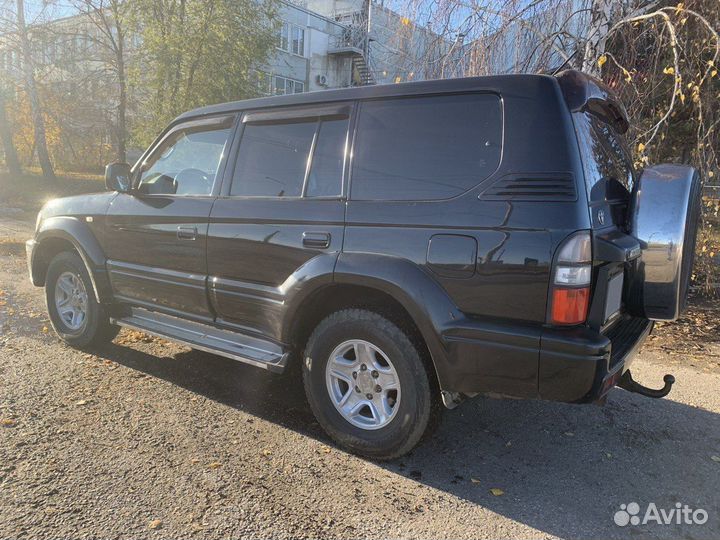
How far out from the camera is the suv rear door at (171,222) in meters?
3.75

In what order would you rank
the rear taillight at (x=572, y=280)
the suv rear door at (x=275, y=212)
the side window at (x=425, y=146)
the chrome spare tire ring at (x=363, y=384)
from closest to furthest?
1. the rear taillight at (x=572, y=280)
2. the side window at (x=425, y=146)
3. the chrome spare tire ring at (x=363, y=384)
4. the suv rear door at (x=275, y=212)

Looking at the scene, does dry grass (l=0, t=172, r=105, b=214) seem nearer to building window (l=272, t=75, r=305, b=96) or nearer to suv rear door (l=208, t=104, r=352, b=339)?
building window (l=272, t=75, r=305, b=96)

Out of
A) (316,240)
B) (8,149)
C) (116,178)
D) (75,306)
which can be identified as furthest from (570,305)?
(8,149)

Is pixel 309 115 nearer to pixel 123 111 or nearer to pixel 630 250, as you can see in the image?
pixel 630 250

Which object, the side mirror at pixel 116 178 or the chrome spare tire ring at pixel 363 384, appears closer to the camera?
the chrome spare tire ring at pixel 363 384

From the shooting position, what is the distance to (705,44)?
547cm

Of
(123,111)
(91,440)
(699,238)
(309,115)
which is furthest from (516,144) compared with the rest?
(123,111)

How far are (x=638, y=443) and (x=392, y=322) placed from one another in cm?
186

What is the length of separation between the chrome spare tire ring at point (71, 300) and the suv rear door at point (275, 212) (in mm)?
1739

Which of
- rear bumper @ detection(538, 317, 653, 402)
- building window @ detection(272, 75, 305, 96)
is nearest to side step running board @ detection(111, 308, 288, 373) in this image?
rear bumper @ detection(538, 317, 653, 402)

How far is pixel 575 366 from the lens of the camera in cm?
240

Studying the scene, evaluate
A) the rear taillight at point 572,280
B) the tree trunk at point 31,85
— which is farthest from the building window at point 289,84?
the rear taillight at point 572,280

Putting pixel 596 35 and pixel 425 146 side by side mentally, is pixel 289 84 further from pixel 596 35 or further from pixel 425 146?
pixel 425 146

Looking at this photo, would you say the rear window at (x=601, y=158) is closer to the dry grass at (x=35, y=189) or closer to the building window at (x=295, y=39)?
the dry grass at (x=35, y=189)
